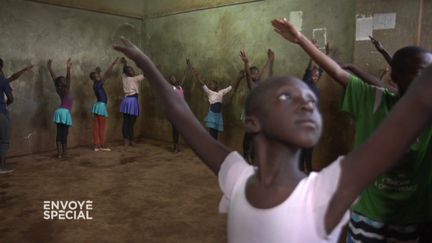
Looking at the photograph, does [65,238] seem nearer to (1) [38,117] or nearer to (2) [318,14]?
(1) [38,117]

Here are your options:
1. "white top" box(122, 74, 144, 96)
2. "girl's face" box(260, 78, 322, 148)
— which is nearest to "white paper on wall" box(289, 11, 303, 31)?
"white top" box(122, 74, 144, 96)

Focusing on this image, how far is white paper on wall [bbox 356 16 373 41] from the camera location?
196 inches

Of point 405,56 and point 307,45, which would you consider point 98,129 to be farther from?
point 405,56

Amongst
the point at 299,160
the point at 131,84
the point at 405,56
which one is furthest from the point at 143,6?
the point at 299,160

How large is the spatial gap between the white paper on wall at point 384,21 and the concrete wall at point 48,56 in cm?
534

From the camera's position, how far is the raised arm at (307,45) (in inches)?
60.8

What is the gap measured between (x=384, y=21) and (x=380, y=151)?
15.0 feet

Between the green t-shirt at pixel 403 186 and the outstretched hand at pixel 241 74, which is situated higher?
the outstretched hand at pixel 241 74

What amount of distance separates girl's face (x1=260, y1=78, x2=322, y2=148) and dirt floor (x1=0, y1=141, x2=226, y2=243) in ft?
8.08

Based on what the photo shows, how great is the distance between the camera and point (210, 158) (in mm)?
1236

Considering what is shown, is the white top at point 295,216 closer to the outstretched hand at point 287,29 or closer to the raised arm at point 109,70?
the outstretched hand at point 287,29

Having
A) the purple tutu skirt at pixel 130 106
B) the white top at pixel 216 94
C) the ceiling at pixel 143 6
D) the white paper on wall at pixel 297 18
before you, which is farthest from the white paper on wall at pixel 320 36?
the purple tutu skirt at pixel 130 106

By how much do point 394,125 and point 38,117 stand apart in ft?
23.3

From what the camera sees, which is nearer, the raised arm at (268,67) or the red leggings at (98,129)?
the raised arm at (268,67)
